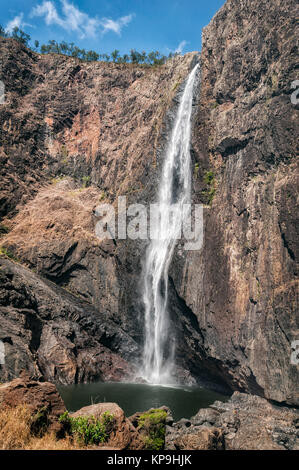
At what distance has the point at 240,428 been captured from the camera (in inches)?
606

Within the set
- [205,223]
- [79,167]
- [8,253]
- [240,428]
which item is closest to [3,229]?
[8,253]

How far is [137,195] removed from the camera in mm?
35125

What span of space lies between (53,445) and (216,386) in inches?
781

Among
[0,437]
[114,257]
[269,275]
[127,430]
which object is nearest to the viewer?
[0,437]

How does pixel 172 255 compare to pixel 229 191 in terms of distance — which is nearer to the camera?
pixel 229 191

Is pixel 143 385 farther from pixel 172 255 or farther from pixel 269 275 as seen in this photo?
pixel 269 275

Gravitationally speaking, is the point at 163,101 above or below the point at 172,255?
above

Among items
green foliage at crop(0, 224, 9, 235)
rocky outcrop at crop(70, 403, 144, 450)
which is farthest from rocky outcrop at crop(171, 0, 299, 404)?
green foliage at crop(0, 224, 9, 235)

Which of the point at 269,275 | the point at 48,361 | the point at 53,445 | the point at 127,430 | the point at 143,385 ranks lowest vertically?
the point at 143,385

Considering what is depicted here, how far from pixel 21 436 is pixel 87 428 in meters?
2.22

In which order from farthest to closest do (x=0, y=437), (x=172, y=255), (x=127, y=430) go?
(x=172, y=255), (x=127, y=430), (x=0, y=437)

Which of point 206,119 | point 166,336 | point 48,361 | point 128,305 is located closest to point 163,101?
point 206,119

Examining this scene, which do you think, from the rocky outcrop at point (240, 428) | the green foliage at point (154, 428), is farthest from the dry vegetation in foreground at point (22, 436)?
the rocky outcrop at point (240, 428)

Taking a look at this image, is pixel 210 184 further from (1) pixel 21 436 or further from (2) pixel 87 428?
(1) pixel 21 436
